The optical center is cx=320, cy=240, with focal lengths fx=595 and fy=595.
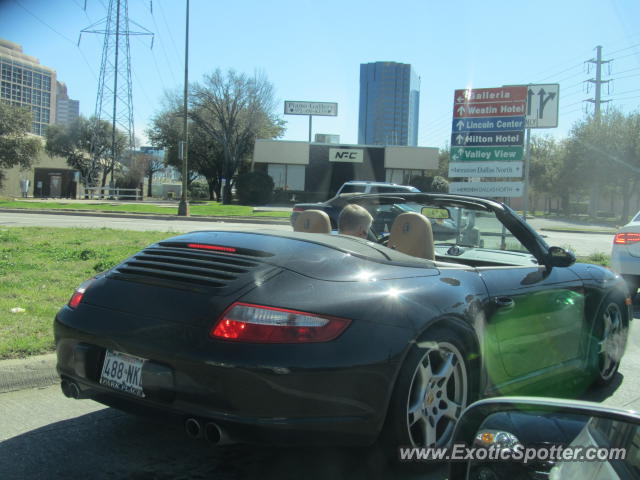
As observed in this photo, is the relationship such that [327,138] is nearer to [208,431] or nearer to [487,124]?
[487,124]

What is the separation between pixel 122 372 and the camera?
2.93 m

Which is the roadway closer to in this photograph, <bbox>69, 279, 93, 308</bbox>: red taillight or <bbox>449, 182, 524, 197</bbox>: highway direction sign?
<bbox>449, 182, 524, 197</bbox>: highway direction sign

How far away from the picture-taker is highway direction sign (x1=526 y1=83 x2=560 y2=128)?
45.8ft

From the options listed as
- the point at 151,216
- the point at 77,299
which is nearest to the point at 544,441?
the point at 77,299

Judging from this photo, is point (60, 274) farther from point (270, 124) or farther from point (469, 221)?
point (270, 124)

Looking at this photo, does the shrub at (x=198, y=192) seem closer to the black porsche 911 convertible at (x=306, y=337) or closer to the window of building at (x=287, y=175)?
the window of building at (x=287, y=175)

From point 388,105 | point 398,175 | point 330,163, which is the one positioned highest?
point 388,105

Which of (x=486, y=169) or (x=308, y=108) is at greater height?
(x=308, y=108)

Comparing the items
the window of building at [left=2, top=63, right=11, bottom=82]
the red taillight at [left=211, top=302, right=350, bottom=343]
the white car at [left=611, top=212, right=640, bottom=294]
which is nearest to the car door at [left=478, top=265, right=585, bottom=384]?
the red taillight at [left=211, top=302, right=350, bottom=343]

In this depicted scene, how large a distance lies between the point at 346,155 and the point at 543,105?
31.4m

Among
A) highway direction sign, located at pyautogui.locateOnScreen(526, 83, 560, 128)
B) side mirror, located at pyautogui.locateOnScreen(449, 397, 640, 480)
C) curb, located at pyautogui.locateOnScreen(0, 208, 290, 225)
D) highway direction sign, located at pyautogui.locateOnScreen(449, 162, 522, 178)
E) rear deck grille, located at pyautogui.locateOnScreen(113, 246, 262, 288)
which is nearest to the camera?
side mirror, located at pyautogui.locateOnScreen(449, 397, 640, 480)

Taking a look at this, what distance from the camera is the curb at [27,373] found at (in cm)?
428

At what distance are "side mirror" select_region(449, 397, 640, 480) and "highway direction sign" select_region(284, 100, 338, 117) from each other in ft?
178

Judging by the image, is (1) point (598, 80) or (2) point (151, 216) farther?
(1) point (598, 80)
